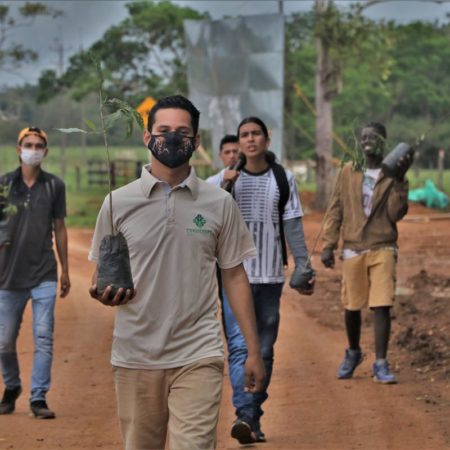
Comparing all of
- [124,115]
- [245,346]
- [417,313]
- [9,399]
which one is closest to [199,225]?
[124,115]

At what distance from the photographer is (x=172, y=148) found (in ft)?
17.2

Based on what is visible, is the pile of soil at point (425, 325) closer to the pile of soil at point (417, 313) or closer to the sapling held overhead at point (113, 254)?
the pile of soil at point (417, 313)

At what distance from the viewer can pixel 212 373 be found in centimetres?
511

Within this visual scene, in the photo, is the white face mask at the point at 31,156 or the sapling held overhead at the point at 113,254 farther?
the white face mask at the point at 31,156

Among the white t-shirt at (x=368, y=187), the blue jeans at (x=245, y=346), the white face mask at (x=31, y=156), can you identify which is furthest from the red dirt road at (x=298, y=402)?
the white face mask at (x=31, y=156)

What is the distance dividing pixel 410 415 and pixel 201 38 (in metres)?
19.6

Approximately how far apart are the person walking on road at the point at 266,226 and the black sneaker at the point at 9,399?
2.05 metres

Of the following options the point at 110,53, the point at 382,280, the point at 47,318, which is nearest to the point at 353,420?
the point at 382,280

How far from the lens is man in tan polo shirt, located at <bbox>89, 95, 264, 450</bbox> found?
5.09 metres

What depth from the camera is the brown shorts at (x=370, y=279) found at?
9820 mm

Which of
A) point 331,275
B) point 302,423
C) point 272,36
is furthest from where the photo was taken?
point 272,36

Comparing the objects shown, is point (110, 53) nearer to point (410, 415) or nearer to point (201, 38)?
point (201, 38)

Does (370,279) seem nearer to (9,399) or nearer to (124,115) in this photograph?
(9,399)

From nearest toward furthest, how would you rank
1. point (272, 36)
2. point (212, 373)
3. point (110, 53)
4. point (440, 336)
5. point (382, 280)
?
point (212, 373), point (382, 280), point (440, 336), point (272, 36), point (110, 53)
